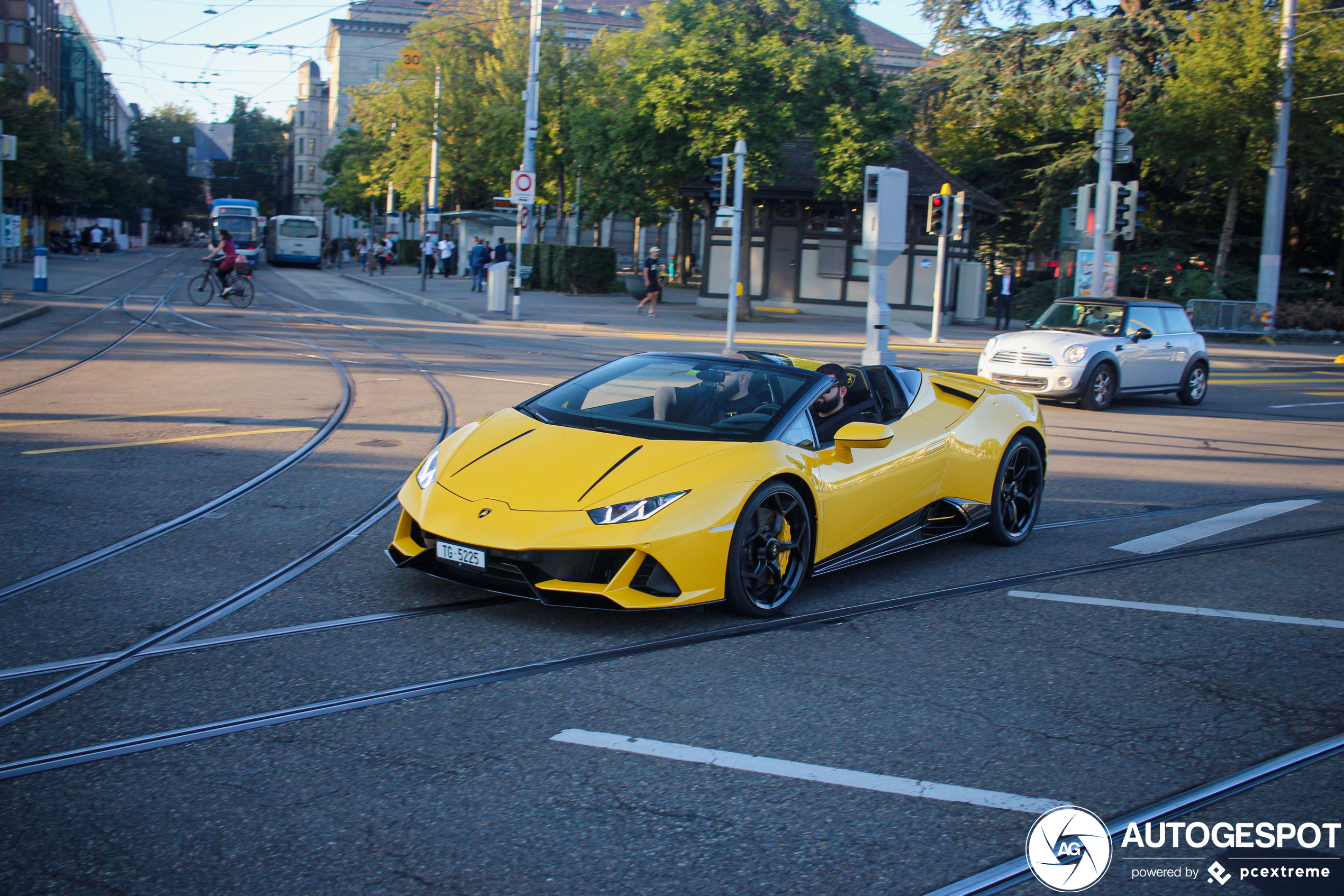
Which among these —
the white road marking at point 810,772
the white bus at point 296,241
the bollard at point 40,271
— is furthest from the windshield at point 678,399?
the white bus at point 296,241

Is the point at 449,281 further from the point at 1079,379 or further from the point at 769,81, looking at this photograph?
the point at 1079,379

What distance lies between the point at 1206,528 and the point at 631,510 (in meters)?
5.00

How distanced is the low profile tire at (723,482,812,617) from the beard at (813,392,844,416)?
71cm

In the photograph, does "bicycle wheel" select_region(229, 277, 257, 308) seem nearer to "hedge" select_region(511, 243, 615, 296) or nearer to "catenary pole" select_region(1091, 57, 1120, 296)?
"hedge" select_region(511, 243, 615, 296)

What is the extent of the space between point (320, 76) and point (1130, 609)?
14677 centimetres

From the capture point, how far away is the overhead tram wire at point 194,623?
3891 millimetres

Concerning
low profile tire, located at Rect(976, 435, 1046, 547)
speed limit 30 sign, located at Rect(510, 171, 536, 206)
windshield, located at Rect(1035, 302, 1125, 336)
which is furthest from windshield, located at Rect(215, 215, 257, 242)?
low profile tire, located at Rect(976, 435, 1046, 547)

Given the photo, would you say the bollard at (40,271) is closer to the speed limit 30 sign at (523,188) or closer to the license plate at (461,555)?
the speed limit 30 sign at (523,188)

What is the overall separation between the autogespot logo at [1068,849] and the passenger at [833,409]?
8.77 ft

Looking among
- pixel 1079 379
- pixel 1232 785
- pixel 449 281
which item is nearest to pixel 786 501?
pixel 1232 785

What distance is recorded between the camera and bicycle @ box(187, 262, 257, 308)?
84.7ft

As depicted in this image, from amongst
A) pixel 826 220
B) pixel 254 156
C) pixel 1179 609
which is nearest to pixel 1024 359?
pixel 1179 609

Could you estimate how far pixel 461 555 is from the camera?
16.3ft

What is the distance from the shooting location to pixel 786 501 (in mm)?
5465
